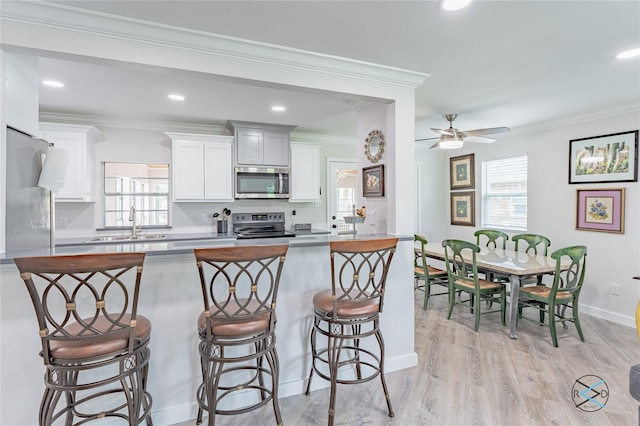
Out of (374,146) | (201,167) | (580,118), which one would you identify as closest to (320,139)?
(201,167)

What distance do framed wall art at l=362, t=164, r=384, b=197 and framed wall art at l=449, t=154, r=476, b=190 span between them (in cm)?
318

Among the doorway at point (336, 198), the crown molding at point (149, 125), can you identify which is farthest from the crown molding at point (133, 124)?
the doorway at point (336, 198)

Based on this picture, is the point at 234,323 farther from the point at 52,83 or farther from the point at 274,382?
the point at 52,83

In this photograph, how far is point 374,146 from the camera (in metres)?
3.04

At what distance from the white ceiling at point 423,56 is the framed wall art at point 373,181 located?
2.74 feet

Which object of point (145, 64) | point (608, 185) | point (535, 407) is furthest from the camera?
point (608, 185)

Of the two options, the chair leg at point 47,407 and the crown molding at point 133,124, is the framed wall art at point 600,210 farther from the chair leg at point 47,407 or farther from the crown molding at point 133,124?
the chair leg at point 47,407

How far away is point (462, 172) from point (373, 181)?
3415mm

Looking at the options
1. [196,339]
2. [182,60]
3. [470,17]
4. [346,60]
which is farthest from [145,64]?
[470,17]

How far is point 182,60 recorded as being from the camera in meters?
2.07

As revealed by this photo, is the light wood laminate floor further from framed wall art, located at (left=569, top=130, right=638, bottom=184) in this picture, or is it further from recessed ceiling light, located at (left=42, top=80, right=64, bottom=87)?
recessed ceiling light, located at (left=42, top=80, right=64, bottom=87)

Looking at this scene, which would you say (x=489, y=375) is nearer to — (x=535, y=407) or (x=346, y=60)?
(x=535, y=407)

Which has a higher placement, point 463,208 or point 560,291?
point 463,208

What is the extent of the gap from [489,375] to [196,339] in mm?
2254
